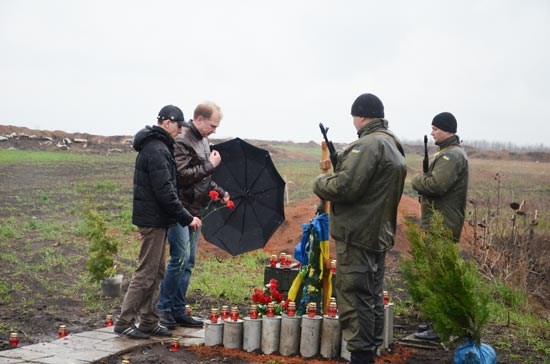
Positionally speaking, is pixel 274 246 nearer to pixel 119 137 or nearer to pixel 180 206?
pixel 180 206

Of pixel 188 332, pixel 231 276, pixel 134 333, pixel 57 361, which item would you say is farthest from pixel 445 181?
pixel 231 276

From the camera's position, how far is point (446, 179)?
6.88 meters

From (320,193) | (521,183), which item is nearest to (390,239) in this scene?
(320,193)

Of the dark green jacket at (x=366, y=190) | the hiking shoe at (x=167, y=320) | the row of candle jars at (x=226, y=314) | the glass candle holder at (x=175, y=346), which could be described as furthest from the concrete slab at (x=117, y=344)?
the dark green jacket at (x=366, y=190)

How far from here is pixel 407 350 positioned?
662cm

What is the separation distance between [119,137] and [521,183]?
43.0 metres

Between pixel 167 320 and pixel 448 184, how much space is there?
3.26 meters

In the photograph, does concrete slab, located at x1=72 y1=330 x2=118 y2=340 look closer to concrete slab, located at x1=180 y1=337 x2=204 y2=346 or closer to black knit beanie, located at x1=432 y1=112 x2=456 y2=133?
concrete slab, located at x1=180 y1=337 x2=204 y2=346

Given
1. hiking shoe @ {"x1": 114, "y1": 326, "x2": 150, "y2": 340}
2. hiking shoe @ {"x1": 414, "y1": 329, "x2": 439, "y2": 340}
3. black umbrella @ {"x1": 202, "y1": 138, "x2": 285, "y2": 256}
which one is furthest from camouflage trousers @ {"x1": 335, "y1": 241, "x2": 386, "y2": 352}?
black umbrella @ {"x1": 202, "y1": 138, "x2": 285, "y2": 256}

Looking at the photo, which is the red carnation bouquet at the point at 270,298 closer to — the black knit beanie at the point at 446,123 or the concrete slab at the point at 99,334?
the concrete slab at the point at 99,334

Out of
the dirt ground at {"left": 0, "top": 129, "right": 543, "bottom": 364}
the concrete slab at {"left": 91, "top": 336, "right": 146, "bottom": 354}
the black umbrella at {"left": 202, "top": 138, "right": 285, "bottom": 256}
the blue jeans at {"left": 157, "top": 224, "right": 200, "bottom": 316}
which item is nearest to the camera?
the dirt ground at {"left": 0, "top": 129, "right": 543, "bottom": 364}

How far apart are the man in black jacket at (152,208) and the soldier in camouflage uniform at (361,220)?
5.26ft

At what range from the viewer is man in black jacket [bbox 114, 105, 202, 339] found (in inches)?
255

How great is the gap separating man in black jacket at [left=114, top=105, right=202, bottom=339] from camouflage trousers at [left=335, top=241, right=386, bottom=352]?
176cm
